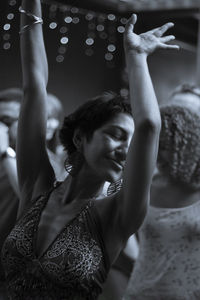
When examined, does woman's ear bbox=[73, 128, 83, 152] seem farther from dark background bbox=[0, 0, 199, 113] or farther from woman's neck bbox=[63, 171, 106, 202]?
dark background bbox=[0, 0, 199, 113]

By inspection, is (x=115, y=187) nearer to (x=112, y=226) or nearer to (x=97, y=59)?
(x=112, y=226)

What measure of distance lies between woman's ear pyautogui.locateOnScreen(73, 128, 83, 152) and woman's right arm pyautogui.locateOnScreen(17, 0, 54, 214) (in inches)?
3.6

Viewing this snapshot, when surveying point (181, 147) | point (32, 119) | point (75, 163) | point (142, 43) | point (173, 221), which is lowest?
point (173, 221)

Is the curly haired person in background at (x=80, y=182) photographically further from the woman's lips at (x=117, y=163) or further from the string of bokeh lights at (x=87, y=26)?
the string of bokeh lights at (x=87, y=26)

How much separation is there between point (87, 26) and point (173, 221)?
172cm

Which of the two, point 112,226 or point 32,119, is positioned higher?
point 32,119

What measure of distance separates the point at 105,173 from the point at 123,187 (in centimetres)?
11

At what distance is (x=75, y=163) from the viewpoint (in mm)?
1526

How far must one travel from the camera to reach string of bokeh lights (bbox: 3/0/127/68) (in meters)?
2.97

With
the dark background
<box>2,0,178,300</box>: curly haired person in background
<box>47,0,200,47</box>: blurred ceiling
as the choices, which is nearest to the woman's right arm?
<box>2,0,178,300</box>: curly haired person in background

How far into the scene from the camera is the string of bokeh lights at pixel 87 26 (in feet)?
9.75

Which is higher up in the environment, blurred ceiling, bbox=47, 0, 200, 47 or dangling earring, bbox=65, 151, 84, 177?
dangling earring, bbox=65, 151, 84, 177

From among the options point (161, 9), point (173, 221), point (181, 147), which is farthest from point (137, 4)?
point (173, 221)

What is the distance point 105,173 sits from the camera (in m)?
1.39
